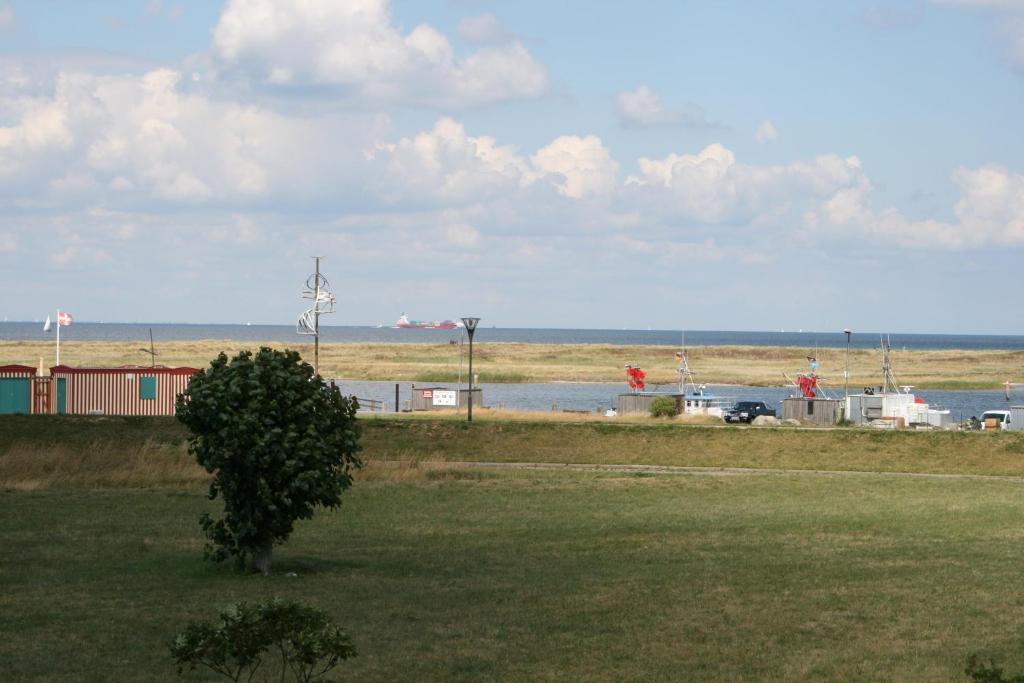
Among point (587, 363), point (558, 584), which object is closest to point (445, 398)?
point (558, 584)

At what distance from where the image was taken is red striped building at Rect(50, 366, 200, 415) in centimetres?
5025

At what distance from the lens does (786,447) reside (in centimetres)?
4206

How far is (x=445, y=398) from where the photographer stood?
67062 mm

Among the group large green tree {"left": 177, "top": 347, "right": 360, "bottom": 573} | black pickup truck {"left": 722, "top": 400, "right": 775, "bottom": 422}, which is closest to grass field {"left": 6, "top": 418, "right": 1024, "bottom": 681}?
large green tree {"left": 177, "top": 347, "right": 360, "bottom": 573}

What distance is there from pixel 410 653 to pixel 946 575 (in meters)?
8.87

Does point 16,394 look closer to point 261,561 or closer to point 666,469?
point 666,469

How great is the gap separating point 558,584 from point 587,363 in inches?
5350

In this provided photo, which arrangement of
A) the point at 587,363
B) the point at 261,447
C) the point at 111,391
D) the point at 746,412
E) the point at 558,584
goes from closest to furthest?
1. the point at 558,584
2. the point at 261,447
3. the point at 111,391
4. the point at 746,412
5. the point at 587,363

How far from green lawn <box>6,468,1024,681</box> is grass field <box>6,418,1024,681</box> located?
0.17 feet

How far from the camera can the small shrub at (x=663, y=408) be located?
57631 mm

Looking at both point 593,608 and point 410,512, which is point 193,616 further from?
point 410,512

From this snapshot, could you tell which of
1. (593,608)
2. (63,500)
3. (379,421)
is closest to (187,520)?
(63,500)

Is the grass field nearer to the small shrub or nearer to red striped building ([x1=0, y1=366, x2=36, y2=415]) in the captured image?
red striped building ([x1=0, y1=366, x2=36, y2=415])

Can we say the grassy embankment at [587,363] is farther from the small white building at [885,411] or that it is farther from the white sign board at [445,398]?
the small white building at [885,411]
